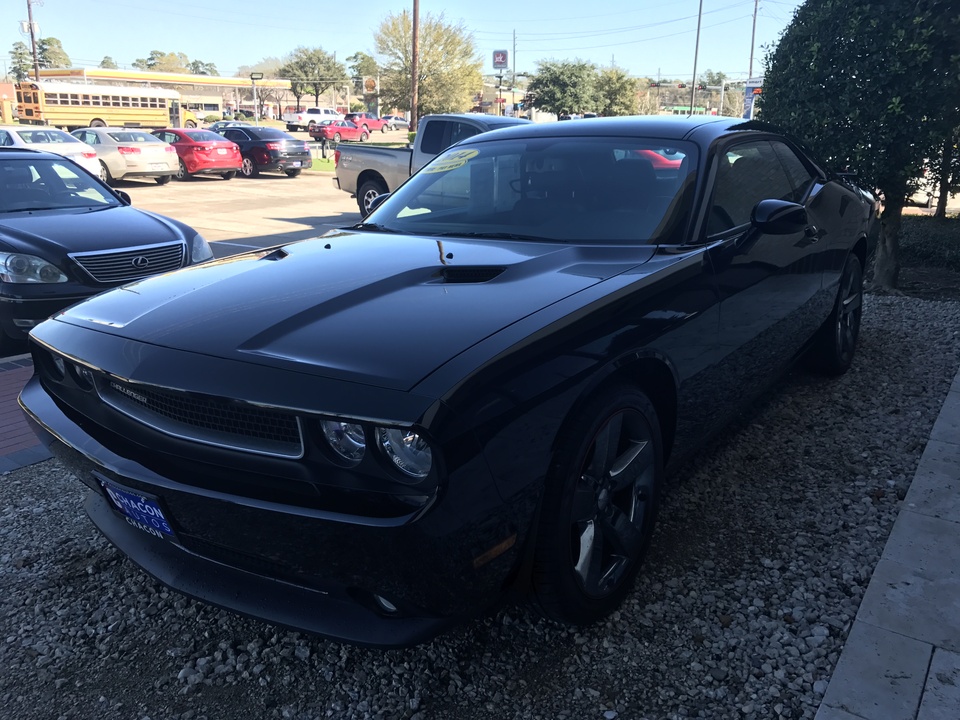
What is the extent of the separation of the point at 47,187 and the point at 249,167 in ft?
60.0

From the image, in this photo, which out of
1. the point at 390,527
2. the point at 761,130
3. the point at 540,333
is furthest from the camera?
the point at 761,130

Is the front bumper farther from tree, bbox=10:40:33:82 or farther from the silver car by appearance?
tree, bbox=10:40:33:82

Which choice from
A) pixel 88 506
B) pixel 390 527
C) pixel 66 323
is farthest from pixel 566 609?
pixel 66 323

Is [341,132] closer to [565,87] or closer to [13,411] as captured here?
[565,87]

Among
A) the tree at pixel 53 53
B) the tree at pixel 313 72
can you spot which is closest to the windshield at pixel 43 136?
the tree at pixel 313 72

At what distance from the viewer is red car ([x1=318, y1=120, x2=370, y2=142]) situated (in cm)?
4566

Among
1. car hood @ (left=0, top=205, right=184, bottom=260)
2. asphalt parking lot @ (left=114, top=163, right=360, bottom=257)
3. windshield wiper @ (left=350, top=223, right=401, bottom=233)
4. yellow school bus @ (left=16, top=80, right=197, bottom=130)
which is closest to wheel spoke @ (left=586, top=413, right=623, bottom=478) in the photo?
windshield wiper @ (left=350, top=223, right=401, bottom=233)

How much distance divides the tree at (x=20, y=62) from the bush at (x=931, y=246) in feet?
355

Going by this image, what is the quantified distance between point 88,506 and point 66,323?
633 millimetres

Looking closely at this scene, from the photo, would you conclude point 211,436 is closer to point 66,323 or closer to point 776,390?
point 66,323

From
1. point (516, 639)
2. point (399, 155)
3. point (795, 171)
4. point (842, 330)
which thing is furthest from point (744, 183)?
point (399, 155)

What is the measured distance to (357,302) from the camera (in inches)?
99.0

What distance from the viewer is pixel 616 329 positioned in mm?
2512

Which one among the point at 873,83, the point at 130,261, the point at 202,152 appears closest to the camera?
the point at 130,261
